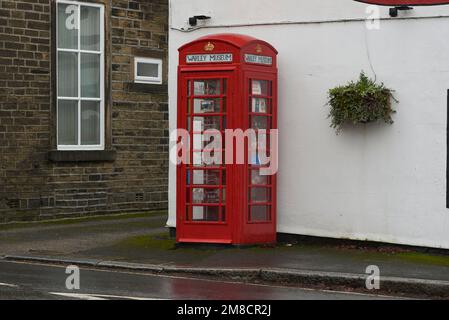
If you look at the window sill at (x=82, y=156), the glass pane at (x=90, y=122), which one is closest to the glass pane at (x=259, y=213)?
the window sill at (x=82, y=156)

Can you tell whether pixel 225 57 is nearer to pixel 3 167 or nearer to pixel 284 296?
pixel 284 296

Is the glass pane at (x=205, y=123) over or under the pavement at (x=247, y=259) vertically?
over

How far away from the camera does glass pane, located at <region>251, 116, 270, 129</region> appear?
527 inches

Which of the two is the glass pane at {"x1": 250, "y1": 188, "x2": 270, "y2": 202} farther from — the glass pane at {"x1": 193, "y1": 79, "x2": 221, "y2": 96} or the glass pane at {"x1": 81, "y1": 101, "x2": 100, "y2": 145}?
the glass pane at {"x1": 81, "y1": 101, "x2": 100, "y2": 145}

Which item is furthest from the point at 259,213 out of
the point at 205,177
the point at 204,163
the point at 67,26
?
the point at 67,26

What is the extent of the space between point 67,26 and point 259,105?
20.1 feet

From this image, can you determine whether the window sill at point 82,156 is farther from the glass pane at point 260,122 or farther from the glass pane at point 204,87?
the glass pane at point 260,122

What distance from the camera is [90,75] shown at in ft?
60.5

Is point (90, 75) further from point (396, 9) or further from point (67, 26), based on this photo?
point (396, 9)

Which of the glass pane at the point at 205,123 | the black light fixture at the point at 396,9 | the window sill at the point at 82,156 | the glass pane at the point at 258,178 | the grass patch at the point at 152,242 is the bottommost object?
the grass patch at the point at 152,242

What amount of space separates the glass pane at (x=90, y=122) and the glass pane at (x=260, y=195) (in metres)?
5.87

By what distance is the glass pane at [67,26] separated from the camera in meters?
17.9

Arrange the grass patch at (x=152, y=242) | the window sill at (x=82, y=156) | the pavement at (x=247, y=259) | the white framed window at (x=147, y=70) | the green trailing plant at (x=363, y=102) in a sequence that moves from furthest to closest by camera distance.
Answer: the white framed window at (x=147, y=70) < the window sill at (x=82, y=156) < the grass patch at (x=152, y=242) < the green trailing plant at (x=363, y=102) < the pavement at (x=247, y=259)

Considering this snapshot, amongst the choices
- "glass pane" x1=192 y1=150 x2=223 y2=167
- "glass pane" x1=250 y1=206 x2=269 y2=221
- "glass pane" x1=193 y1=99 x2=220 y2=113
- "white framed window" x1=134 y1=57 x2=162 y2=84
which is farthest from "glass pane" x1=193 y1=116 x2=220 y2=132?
"white framed window" x1=134 y1=57 x2=162 y2=84
